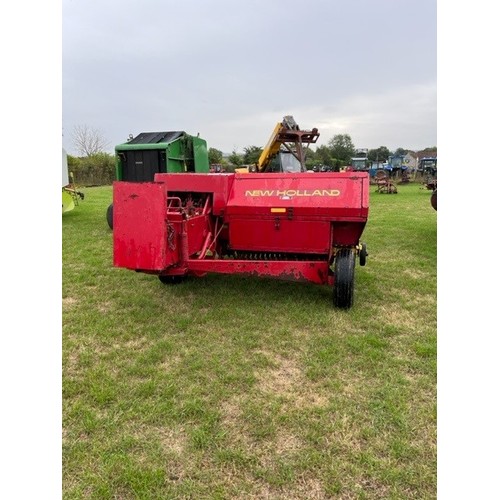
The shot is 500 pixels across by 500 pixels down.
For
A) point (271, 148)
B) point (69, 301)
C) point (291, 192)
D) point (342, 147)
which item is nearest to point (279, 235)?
point (291, 192)

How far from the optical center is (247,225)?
14.1ft

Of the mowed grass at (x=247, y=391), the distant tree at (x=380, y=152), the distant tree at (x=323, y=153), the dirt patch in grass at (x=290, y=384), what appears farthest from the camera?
the distant tree at (x=380, y=152)

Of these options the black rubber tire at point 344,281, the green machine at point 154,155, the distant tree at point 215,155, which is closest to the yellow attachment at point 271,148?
the green machine at point 154,155

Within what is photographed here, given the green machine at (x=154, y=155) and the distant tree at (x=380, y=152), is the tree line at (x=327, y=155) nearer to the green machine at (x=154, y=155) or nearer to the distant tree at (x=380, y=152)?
the distant tree at (x=380, y=152)

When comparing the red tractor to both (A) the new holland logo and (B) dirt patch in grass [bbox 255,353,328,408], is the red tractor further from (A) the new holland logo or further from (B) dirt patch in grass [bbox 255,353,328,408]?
(B) dirt patch in grass [bbox 255,353,328,408]

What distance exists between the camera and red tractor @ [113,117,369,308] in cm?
336

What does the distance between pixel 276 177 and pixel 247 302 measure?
127 centimetres

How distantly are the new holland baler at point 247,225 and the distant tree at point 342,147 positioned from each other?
4020 cm

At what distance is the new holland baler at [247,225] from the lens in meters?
3.36

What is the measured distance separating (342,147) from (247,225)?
4806cm

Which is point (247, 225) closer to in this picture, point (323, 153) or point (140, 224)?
point (140, 224)

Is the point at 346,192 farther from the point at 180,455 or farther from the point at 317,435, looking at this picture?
the point at 180,455

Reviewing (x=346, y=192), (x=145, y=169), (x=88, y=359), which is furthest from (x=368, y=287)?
(x=145, y=169)

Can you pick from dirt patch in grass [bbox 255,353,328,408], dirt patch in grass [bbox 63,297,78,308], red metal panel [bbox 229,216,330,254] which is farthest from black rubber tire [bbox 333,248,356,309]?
dirt patch in grass [bbox 63,297,78,308]
